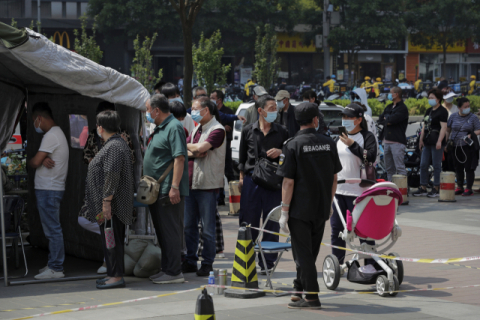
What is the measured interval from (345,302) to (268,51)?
2908cm

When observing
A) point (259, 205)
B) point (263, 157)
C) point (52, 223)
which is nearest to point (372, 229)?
point (259, 205)

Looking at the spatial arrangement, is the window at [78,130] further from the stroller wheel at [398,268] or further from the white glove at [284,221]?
the stroller wheel at [398,268]

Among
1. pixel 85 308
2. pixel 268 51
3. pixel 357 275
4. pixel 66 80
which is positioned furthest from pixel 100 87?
pixel 268 51

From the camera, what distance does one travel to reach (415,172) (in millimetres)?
14898

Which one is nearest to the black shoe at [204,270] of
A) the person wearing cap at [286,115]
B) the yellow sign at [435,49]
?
the person wearing cap at [286,115]

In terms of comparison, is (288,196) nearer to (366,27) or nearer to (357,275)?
(357,275)

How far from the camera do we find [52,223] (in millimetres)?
7617

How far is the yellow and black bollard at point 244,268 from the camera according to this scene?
21.5ft

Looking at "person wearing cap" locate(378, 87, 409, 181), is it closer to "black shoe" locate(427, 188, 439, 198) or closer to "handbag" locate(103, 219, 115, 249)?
"black shoe" locate(427, 188, 439, 198)

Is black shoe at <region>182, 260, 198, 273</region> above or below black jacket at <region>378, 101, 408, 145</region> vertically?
below

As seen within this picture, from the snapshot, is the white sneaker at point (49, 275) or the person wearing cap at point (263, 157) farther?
the person wearing cap at point (263, 157)

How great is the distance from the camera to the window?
877 centimetres

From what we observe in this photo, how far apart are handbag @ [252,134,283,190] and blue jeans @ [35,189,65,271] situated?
2233mm

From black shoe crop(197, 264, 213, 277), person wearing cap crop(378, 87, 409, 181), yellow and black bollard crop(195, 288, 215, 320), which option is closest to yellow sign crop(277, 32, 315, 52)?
person wearing cap crop(378, 87, 409, 181)
